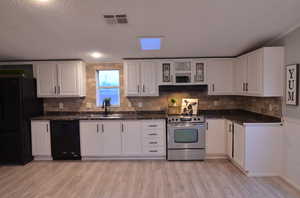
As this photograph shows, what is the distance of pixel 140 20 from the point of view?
95.8 inches

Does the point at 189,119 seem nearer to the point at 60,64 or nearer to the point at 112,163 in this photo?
the point at 112,163

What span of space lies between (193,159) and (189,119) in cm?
84

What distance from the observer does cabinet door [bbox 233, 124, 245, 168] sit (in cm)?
306

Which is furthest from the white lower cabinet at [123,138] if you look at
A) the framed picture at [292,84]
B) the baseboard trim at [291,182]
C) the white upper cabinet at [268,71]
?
the framed picture at [292,84]

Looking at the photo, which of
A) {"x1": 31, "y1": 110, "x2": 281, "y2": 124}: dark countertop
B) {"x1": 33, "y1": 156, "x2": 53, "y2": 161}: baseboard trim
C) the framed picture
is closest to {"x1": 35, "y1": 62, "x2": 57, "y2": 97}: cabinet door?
{"x1": 31, "y1": 110, "x2": 281, "y2": 124}: dark countertop

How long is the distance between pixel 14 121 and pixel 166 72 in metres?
3.32

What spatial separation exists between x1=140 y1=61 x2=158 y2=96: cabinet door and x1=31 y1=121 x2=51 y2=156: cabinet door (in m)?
2.23

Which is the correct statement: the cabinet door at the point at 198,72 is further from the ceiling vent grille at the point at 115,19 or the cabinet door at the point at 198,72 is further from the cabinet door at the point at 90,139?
the cabinet door at the point at 90,139

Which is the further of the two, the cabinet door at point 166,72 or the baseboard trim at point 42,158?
the cabinet door at point 166,72

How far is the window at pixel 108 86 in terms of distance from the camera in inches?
174

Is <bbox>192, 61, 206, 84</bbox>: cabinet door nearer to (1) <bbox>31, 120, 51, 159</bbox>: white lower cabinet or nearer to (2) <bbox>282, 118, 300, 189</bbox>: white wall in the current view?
(2) <bbox>282, 118, 300, 189</bbox>: white wall

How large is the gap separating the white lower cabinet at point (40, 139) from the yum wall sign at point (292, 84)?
14.7 feet

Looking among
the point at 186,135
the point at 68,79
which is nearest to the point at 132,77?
the point at 68,79

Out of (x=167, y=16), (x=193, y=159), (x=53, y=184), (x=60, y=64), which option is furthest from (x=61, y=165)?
(x=167, y=16)
